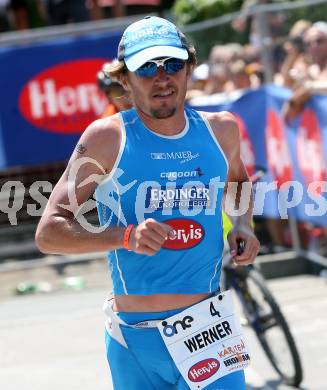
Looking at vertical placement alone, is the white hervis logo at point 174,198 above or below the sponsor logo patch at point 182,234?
above

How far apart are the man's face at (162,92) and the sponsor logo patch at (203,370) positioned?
916 millimetres

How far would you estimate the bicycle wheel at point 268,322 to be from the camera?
644 centimetres

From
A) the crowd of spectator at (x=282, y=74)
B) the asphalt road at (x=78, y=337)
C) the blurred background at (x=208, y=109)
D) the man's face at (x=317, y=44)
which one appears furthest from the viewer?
the blurred background at (x=208, y=109)

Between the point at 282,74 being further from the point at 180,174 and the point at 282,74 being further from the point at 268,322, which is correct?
the point at 180,174

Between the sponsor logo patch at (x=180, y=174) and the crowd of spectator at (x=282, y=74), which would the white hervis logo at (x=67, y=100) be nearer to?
the crowd of spectator at (x=282, y=74)

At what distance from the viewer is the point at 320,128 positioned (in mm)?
8617

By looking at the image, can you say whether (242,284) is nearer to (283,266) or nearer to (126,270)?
(126,270)

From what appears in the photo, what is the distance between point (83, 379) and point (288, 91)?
355cm

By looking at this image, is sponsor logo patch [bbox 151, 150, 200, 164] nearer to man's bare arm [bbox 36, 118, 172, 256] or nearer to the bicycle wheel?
man's bare arm [bbox 36, 118, 172, 256]

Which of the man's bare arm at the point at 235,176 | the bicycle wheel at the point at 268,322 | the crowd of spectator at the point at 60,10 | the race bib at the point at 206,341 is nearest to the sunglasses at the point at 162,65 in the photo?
the man's bare arm at the point at 235,176

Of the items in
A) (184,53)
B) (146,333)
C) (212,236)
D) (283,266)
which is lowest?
(283,266)

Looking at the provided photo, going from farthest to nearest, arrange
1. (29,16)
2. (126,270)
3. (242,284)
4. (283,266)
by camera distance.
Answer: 1. (29,16)
2. (283,266)
3. (242,284)
4. (126,270)

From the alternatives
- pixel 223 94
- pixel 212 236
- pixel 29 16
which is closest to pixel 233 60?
pixel 223 94

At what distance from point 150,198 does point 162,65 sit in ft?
1.58
